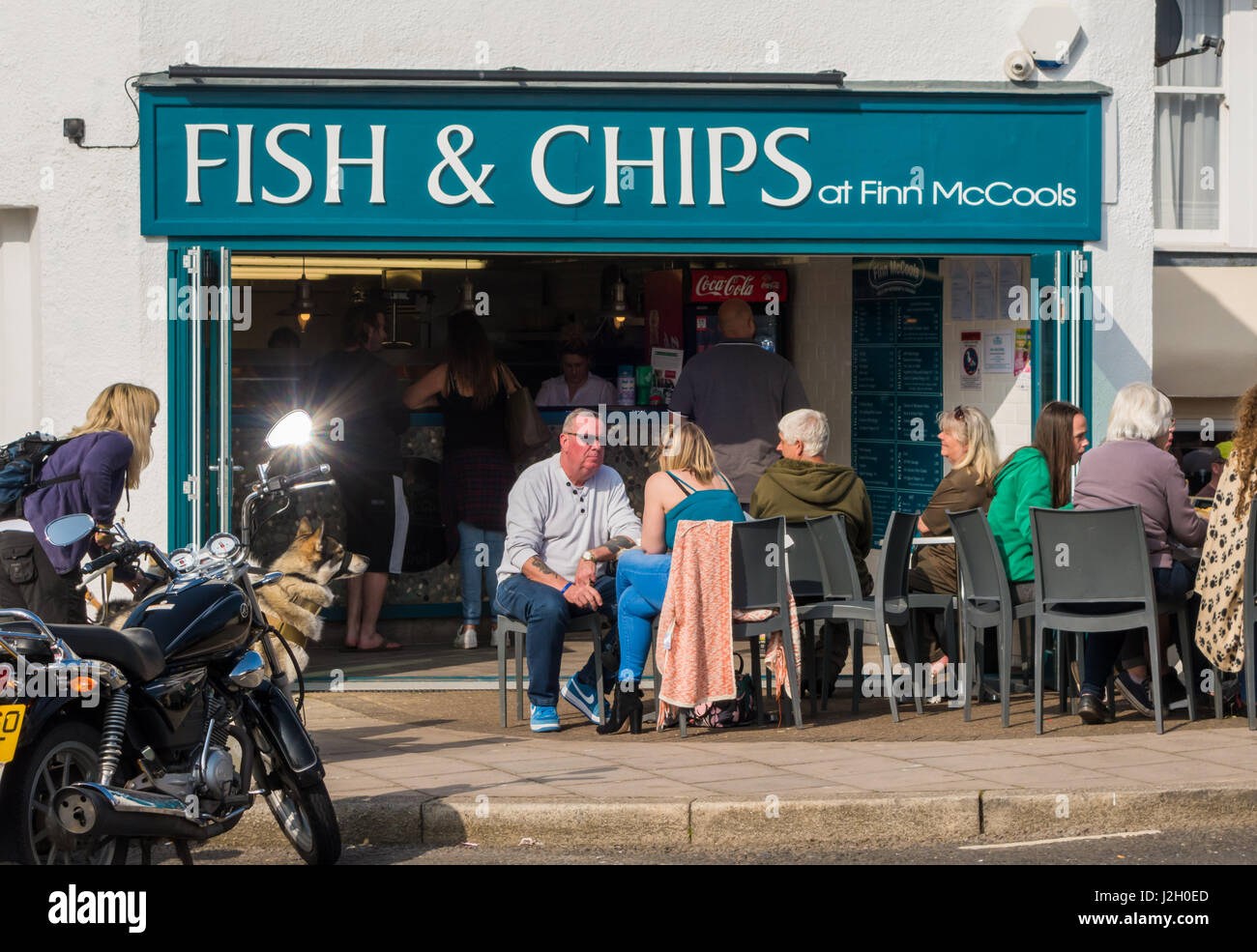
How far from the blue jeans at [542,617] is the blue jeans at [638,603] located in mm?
279

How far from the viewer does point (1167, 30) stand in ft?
35.6

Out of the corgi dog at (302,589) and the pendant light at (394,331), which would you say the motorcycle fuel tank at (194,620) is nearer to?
the corgi dog at (302,589)

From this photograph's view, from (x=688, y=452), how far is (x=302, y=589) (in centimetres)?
253

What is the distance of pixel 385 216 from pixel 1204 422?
218 inches

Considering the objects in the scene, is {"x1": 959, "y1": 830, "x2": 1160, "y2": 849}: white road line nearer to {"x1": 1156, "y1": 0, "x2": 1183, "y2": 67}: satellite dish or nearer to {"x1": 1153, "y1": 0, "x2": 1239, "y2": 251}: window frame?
{"x1": 1153, "y1": 0, "x2": 1239, "y2": 251}: window frame

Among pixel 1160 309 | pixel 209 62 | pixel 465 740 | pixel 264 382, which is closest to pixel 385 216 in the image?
pixel 209 62

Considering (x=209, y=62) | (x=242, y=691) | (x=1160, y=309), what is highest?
(x=209, y=62)

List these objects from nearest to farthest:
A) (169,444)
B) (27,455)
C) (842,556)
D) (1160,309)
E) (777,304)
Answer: (27,455), (842,556), (169,444), (1160,309), (777,304)

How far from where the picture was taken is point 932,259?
1128 cm

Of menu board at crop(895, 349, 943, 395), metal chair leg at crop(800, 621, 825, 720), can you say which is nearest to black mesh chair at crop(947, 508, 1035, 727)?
metal chair leg at crop(800, 621, 825, 720)
